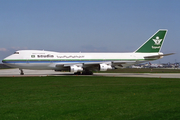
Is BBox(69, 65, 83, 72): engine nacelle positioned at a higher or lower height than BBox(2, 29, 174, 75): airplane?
lower

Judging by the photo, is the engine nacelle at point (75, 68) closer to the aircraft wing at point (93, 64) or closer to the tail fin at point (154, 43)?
the aircraft wing at point (93, 64)

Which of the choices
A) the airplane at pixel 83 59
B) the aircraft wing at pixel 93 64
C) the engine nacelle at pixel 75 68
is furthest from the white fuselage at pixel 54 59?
the engine nacelle at pixel 75 68

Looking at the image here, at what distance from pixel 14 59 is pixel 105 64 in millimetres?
13873

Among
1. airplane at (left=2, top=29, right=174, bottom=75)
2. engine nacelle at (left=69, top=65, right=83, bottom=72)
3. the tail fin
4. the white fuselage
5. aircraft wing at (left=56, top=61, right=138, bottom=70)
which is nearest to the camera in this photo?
engine nacelle at (left=69, top=65, right=83, bottom=72)

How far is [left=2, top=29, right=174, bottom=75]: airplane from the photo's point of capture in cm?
3256

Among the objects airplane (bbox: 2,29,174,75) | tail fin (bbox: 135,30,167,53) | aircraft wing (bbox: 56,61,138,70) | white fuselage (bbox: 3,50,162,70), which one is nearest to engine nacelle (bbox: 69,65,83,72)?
airplane (bbox: 2,29,174,75)

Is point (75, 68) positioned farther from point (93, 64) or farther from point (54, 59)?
point (54, 59)

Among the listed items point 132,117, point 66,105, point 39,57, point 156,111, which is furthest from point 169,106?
point 39,57

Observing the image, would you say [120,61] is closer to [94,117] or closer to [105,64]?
[105,64]

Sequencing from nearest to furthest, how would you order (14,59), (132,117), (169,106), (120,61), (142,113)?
(132,117) < (142,113) < (169,106) < (14,59) < (120,61)

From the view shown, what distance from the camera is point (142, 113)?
772cm

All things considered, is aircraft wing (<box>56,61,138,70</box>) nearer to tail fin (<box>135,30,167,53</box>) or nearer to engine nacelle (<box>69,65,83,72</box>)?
engine nacelle (<box>69,65,83,72</box>)

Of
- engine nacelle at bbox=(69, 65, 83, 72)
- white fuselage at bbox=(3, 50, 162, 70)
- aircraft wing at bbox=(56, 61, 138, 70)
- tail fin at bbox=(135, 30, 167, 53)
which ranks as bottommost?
engine nacelle at bbox=(69, 65, 83, 72)

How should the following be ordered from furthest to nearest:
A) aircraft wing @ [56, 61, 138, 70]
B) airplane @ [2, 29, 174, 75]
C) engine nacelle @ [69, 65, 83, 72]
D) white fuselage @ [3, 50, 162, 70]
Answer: aircraft wing @ [56, 61, 138, 70], airplane @ [2, 29, 174, 75], white fuselage @ [3, 50, 162, 70], engine nacelle @ [69, 65, 83, 72]
